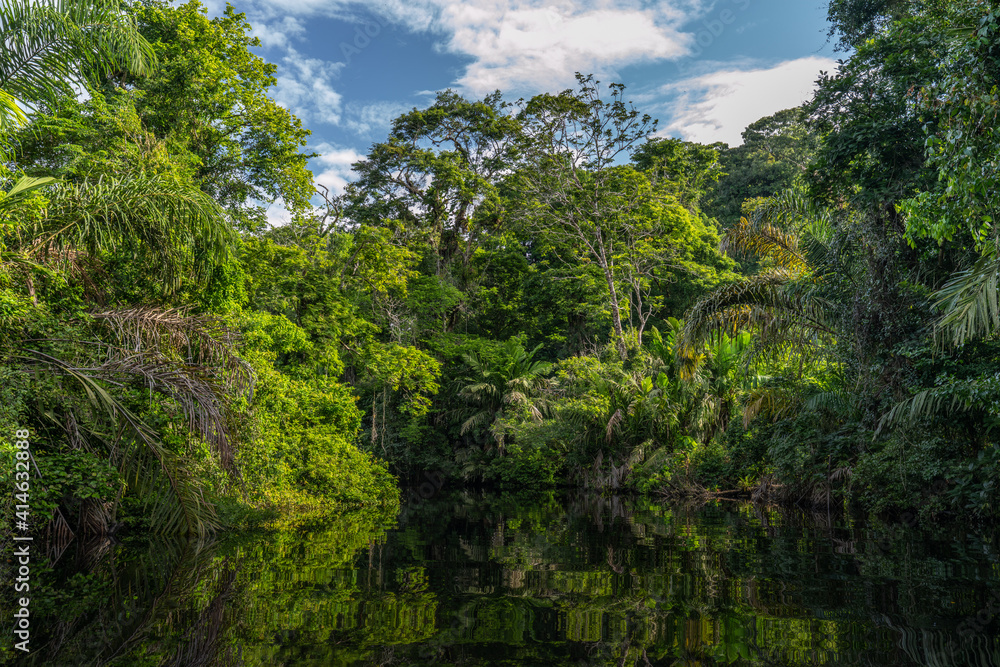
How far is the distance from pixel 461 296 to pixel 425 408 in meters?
8.52

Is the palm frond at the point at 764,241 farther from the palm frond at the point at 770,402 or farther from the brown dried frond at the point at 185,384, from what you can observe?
the brown dried frond at the point at 185,384

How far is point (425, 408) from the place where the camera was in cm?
2034

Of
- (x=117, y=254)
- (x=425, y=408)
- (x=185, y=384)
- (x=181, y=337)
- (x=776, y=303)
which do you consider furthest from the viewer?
(x=425, y=408)

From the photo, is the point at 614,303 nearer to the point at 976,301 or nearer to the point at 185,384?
the point at 976,301

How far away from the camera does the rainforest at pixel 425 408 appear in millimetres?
4109

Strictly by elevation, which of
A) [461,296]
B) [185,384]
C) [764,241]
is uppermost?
[461,296]

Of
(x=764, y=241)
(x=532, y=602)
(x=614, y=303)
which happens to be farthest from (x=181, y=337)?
(x=614, y=303)

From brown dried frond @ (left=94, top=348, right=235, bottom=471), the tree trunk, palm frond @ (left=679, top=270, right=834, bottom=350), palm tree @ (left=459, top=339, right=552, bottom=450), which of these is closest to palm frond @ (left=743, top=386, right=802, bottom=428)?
palm frond @ (left=679, top=270, right=834, bottom=350)

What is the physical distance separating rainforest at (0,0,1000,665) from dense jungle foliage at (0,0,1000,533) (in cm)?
7

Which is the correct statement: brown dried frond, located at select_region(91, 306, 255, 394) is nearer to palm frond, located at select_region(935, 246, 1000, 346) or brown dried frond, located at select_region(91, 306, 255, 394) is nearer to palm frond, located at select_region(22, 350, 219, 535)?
palm frond, located at select_region(22, 350, 219, 535)

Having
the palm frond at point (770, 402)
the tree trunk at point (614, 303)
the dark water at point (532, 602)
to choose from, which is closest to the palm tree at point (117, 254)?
the dark water at point (532, 602)

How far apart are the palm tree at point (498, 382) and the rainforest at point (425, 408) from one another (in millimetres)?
1723

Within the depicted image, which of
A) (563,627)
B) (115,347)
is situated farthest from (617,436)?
(563,627)

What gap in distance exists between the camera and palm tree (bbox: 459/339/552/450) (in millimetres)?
25219
